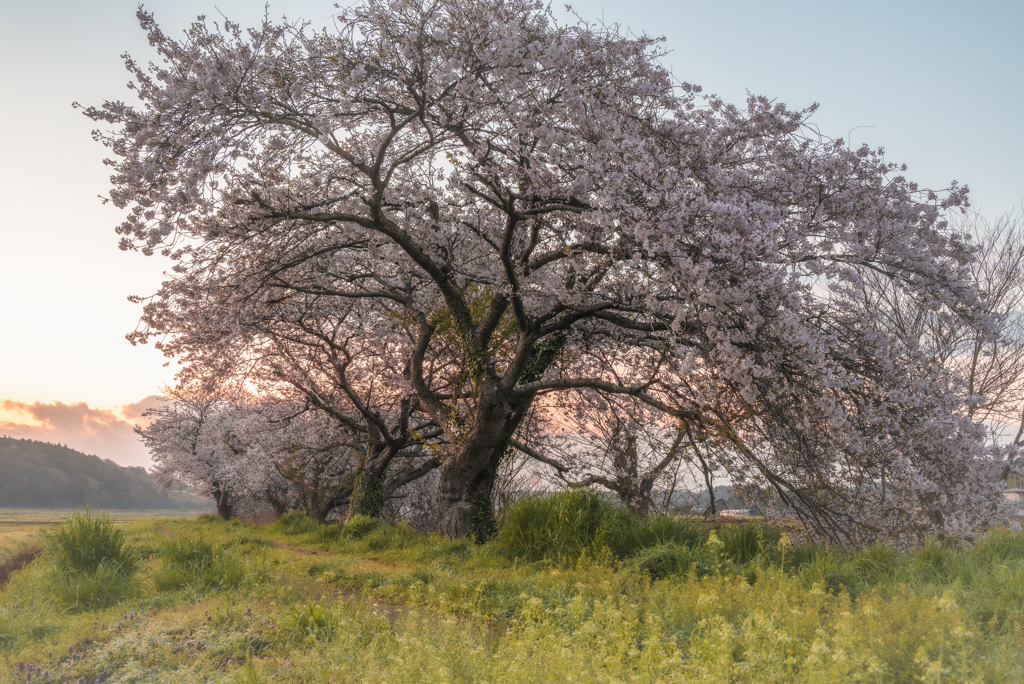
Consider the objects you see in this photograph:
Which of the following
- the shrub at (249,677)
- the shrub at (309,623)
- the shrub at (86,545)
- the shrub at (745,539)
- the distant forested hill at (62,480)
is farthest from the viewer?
the distant forested hill at (62,480)

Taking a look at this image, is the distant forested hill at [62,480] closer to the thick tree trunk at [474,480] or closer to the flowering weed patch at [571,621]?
the thick tree trunk at [474,480]

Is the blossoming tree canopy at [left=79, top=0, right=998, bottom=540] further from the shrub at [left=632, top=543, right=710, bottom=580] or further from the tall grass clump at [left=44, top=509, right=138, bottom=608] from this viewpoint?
the tall grass clump at [left=44, top=509, right=138, bottom=608]

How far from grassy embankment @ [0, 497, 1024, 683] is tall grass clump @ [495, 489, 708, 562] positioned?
27 millimetres

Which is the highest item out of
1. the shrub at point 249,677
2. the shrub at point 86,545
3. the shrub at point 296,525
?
the shrub at point 86,545

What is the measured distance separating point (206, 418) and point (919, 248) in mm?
31968

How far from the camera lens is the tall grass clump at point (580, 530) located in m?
6.98

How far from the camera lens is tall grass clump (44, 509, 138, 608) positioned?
6105 mm

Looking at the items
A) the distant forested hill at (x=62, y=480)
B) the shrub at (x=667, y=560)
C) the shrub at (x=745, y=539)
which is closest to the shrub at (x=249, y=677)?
the shrub at (x=667, y=560)

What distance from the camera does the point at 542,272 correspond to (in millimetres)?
10023

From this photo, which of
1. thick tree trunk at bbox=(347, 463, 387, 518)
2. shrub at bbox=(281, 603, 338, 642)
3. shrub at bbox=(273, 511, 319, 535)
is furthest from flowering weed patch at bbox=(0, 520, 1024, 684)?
shrub at bbox=(273, 511, 319, 535)

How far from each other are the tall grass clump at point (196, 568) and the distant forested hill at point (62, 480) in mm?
25618

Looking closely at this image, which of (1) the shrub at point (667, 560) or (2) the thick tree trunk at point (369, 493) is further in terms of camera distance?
(2) the thick tree trunk at point (369, 493)

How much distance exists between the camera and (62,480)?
35.7 metres

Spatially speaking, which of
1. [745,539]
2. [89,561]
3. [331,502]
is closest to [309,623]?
[89,561]
